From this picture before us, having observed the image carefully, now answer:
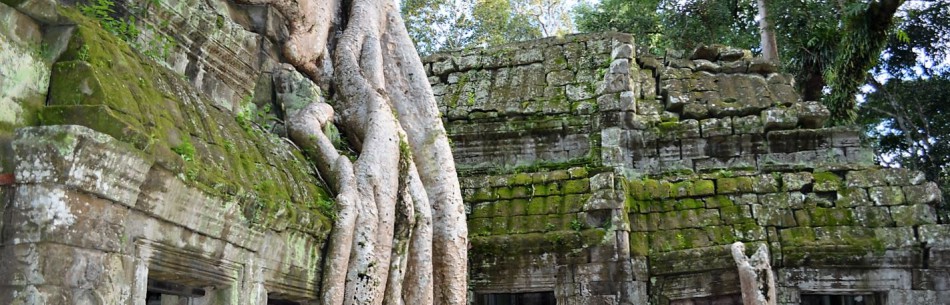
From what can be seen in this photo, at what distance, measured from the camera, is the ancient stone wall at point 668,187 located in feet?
26.1

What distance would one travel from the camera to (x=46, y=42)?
3873 mm

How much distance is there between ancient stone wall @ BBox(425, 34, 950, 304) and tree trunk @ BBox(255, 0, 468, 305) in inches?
65.5

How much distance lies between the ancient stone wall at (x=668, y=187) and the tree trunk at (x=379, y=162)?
1.66m

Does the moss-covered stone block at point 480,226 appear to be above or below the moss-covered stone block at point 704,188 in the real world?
below

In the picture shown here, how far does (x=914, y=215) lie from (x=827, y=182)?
760 millimetres

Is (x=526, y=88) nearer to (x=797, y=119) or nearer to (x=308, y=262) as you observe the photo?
(x=797, y=119)

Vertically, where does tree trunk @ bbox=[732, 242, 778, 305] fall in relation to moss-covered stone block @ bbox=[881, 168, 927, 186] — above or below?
below

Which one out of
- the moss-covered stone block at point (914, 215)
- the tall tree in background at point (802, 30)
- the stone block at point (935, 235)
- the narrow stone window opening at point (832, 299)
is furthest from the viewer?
the tall tree in background at point (802, 30)

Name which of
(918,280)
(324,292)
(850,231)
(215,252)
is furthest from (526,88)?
(215,252)

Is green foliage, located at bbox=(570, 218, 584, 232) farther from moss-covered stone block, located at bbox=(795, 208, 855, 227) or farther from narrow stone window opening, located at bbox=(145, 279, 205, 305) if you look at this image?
narrow stone window opening, located at bbox=(145, 279, 205, 305)

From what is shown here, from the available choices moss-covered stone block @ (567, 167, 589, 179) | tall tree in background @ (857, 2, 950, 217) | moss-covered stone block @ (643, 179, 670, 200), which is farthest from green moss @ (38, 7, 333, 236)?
tall tree in background @ (857, 2, 950, 217)

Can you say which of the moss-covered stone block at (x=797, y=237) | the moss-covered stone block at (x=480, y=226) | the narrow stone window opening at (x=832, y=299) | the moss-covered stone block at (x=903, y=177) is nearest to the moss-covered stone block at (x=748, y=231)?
the moss-covered stone block at (x=797, y=237)

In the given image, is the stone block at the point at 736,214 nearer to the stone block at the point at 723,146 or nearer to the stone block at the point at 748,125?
the stone block at the point at 723,146

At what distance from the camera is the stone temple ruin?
11.7 feet
